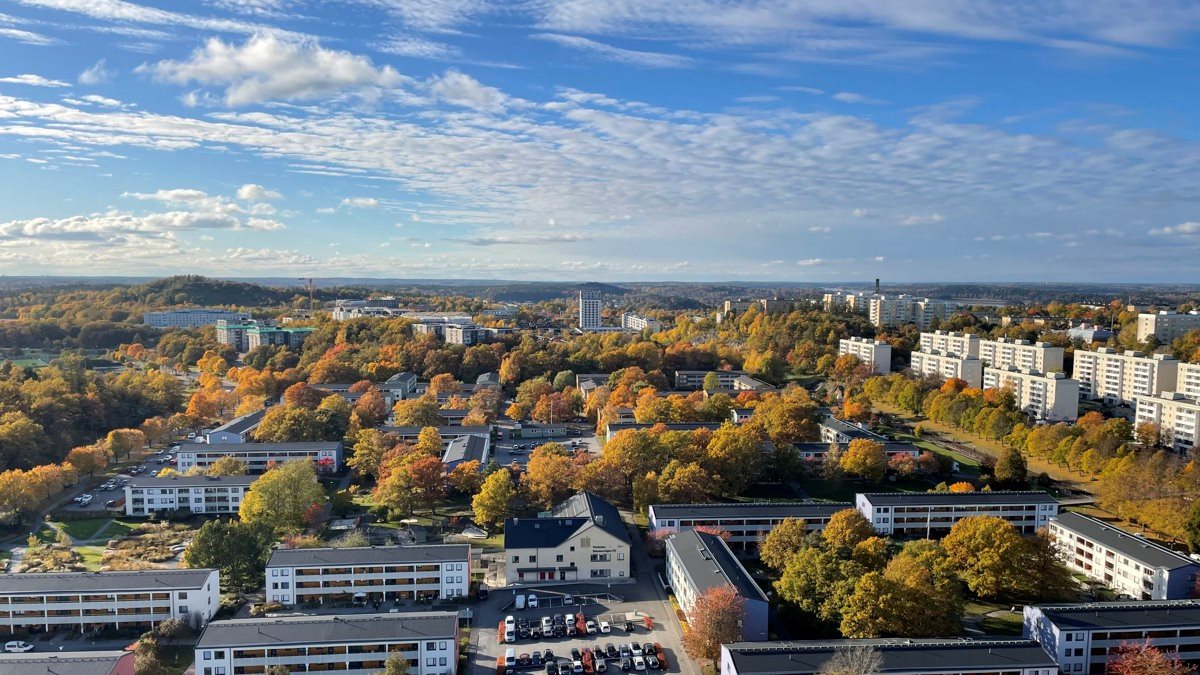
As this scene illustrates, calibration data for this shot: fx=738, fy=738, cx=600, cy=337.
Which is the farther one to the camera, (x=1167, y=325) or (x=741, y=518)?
(x=1167, y=325)

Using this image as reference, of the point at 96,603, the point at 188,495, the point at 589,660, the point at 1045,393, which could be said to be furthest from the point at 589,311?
the point at 589,660

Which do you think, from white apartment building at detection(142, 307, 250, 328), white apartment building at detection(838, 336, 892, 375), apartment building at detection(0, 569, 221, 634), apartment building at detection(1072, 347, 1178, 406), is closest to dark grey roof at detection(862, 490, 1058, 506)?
apartment building at detection(0, 569, 221, 634)

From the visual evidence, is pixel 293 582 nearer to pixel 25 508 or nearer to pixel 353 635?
pixel 353 635

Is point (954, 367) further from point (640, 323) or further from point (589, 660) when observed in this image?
point (640, 323)

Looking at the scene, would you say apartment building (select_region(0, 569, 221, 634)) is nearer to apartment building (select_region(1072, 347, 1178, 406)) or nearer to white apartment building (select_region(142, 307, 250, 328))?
apartment building (select_region(1072, 347, 1178, 406))

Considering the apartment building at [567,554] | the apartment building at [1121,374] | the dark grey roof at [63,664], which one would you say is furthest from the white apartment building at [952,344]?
the dark grey roof at [63,664]

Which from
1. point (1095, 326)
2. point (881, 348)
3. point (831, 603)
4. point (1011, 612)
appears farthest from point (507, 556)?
point (1095, 326)
